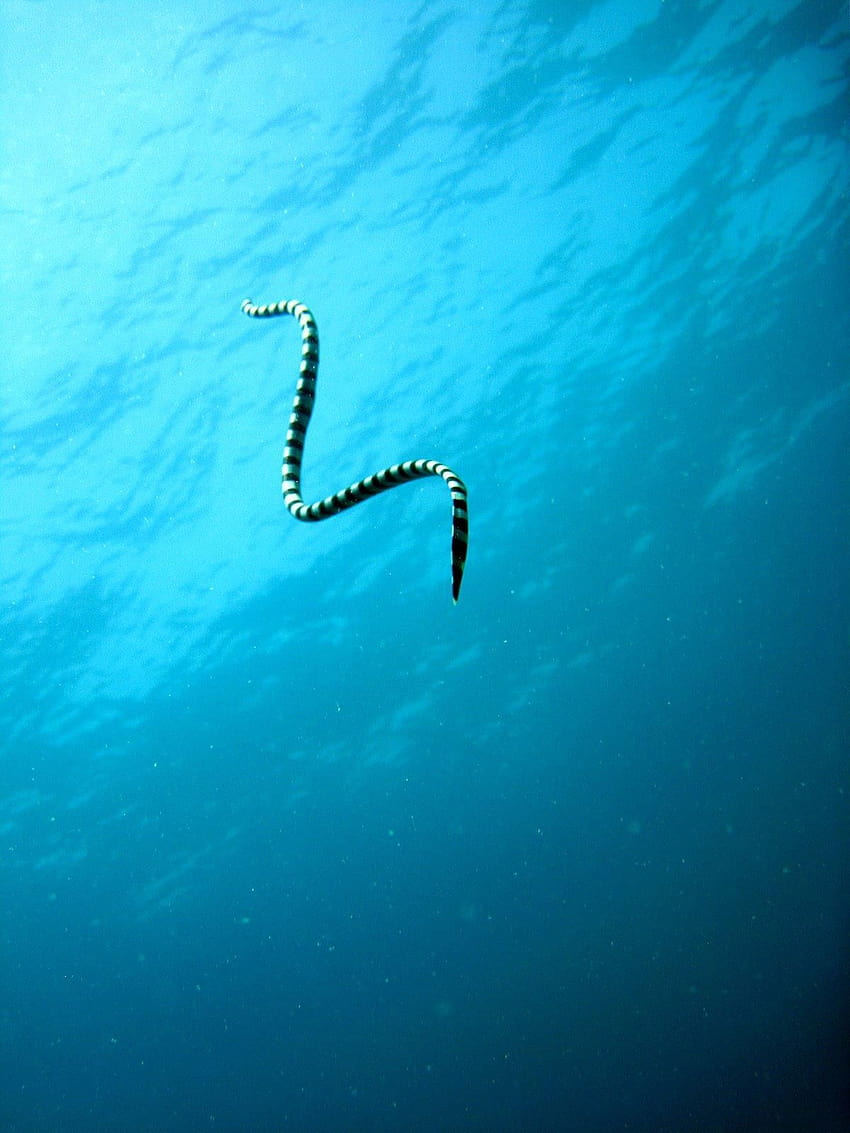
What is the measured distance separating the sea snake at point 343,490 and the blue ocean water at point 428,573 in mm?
4972

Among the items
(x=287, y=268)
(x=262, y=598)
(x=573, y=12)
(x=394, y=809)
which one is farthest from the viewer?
(x=394, y=809)

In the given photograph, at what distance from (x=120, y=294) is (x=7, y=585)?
5.82 metres

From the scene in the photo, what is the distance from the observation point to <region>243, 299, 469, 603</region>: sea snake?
12.1ft

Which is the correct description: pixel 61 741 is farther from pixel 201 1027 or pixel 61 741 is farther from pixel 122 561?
pixel 201 1027

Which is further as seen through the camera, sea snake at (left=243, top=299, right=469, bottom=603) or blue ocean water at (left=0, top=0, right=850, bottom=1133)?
blue ocean water at (left=0, top=0, right=850, bottom=1133)

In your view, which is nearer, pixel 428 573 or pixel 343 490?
pixel 343 490

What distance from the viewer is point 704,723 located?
33875 millimetres

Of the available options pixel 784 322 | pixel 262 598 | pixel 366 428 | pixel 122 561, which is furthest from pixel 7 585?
pixel 784 322

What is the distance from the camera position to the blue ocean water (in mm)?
10531

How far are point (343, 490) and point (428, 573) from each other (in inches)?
588

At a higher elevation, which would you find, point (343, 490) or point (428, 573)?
point (343, 490)

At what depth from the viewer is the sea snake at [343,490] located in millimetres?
3680

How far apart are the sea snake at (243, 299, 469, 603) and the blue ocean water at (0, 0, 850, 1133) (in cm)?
497

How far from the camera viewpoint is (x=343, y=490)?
16.4ft
